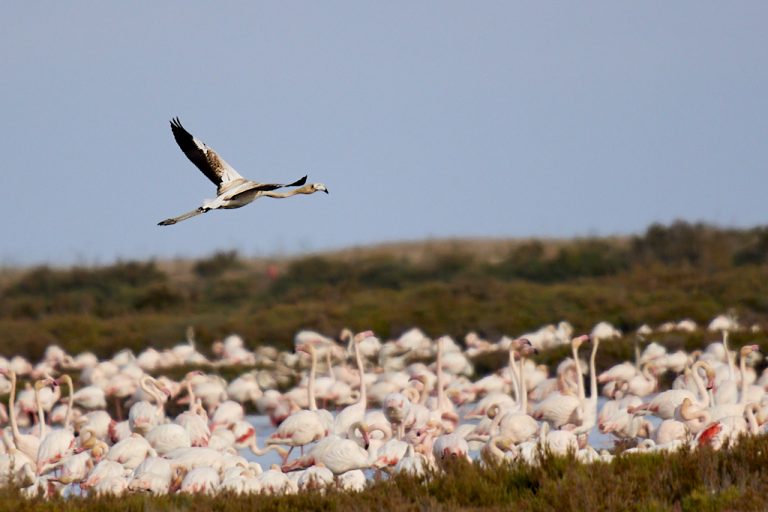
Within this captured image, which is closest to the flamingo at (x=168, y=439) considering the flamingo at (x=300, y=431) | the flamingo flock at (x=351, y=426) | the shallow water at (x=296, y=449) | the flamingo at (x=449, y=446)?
the flamingo flock at (x=351, y=426)

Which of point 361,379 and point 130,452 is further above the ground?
point 361,379

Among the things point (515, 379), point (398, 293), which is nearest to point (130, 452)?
point (515, 379)

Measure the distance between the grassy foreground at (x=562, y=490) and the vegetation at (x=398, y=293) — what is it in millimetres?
18996

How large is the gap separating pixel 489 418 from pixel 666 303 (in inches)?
622

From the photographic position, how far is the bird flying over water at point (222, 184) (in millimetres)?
9609

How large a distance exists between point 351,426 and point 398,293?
799 inches

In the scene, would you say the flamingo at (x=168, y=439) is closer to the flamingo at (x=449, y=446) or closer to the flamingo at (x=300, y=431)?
the flamingo at (x=300, y=431)

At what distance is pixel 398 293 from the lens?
32.7 m

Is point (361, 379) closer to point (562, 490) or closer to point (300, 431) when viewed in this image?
point (300, 431)

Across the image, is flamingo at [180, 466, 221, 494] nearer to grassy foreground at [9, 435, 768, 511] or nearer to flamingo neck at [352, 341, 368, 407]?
grassy foreground at [9, 435, 768, 511]

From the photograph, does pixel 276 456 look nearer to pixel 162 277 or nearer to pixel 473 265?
pixel 473 265

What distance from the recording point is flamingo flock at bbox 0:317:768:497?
10422mm

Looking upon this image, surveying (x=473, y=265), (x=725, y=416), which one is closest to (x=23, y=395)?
(x=725, y=416)

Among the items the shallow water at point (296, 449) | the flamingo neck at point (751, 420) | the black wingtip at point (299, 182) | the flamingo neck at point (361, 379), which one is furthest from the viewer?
the shallow water at point (296, 449)
